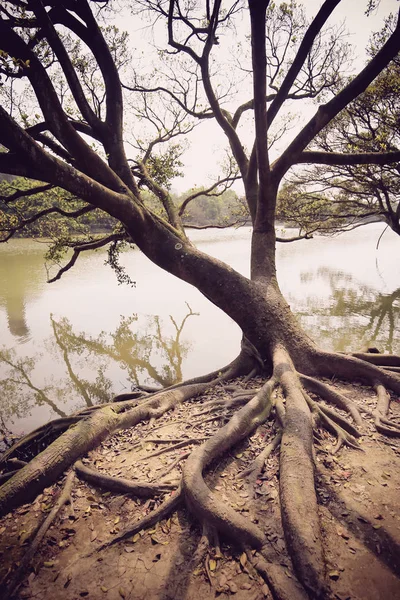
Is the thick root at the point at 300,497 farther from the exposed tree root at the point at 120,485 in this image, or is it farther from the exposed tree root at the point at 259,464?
the exposed tree root at the point at 120,485

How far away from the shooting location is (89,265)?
81.7 ft

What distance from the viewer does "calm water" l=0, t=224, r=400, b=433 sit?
827cm

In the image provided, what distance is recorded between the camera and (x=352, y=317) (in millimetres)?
12508

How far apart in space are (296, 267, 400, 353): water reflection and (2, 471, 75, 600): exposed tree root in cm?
862

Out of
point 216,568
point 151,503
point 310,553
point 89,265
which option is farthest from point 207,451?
point 89,265

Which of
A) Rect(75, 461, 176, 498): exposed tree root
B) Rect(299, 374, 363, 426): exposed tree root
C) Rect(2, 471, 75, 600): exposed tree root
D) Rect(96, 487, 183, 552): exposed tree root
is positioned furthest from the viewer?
Rect(299, 374, 363, 426): exposed tree root

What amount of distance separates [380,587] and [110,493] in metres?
2.75

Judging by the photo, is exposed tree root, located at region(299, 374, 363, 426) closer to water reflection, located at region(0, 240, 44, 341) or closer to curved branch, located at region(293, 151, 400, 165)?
curved branch, located at region(293, 151, 400, 165)

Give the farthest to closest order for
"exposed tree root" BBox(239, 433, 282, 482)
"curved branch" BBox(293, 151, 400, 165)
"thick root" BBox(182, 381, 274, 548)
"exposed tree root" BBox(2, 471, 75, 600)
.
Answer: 1. "curved branch" BBox(293, 151, 400, 165)
2. "exposed tree root" BBox(239, 433, 282, 482)
3. "thick root" BBox(182, 381, 274, 548)
4. "exposed tree root" BBox(2, 471, 75, 600)

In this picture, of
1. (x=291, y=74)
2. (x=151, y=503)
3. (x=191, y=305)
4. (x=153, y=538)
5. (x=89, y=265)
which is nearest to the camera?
(x=153, y=538)

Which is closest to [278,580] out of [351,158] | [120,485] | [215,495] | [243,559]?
[243,559]

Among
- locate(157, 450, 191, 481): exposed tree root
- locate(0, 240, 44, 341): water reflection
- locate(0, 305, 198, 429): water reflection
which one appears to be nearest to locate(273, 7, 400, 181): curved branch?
locate(157, 450, 191, 481): exposed tree root

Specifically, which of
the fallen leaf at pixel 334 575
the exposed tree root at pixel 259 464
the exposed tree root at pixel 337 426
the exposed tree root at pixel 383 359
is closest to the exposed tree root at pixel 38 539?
the exposed tree root at pixel 259 464

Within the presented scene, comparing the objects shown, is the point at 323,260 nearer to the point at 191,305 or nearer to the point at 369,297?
the point at 369,297
